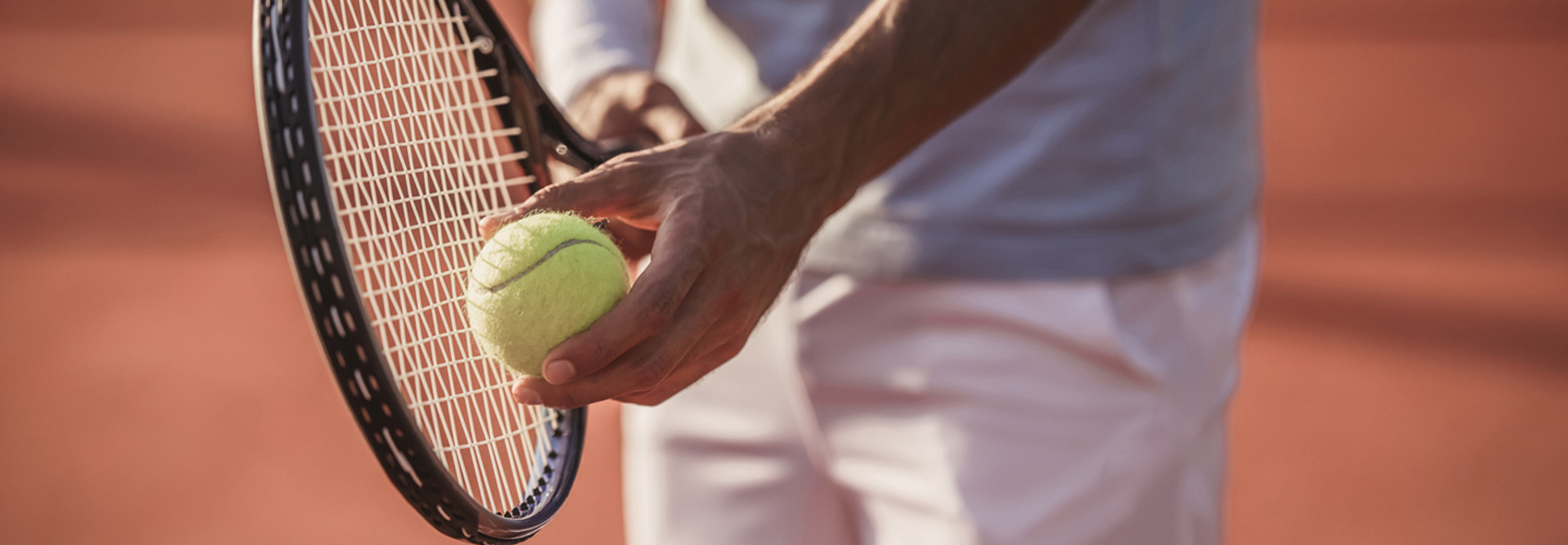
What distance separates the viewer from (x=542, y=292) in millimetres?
654

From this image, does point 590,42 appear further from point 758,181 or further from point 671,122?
point 758,181

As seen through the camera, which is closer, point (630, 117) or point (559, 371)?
point (559, 371)

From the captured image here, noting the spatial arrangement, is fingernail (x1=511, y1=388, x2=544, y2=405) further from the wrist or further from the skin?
the wrist

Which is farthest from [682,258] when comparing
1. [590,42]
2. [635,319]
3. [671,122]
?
[590,42]

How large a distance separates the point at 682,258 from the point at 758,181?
0.09 metres

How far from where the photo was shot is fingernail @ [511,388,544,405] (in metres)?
0.58

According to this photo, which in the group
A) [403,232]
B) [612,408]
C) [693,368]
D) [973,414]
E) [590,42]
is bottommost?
[612,408]

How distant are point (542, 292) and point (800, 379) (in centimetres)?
32

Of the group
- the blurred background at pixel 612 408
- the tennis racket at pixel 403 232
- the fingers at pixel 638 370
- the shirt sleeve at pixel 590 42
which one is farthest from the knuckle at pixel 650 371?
the blurred background at pixel 612 408

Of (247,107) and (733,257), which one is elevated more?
(247,107)

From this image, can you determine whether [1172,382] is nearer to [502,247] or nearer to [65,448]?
[502,247]

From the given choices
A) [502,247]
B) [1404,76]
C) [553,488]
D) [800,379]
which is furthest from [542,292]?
[1404,76]

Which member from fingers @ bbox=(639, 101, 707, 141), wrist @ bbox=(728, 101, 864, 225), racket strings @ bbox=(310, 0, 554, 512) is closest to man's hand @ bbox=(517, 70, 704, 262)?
fingers @ bbox=(639, 101, 707, 141)

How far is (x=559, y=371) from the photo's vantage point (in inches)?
21.8
